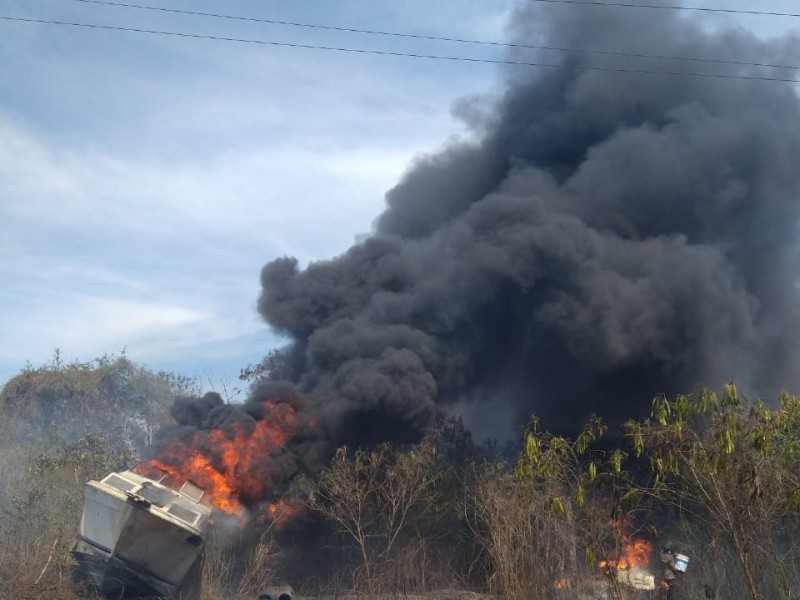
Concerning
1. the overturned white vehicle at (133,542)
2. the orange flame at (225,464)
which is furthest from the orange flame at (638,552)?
the overturned white vehicle at (133,542)

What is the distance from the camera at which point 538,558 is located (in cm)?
1636

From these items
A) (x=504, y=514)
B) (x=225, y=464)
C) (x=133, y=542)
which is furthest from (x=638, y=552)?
(x=133, y=542)

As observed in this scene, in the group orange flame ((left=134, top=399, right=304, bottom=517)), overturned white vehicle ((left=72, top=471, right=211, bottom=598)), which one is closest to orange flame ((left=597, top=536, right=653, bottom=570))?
orange flame ((left=134, top=399, right=304, bottom=517))

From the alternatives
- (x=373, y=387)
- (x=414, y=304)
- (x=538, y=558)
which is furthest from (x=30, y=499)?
(x=538, y=558)

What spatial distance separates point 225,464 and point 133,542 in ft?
15.0

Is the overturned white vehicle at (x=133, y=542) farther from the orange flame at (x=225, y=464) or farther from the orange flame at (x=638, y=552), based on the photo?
the orange flame at (x=638, y=552)

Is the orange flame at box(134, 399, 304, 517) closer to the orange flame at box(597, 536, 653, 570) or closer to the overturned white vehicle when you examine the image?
the overturned white vehicle

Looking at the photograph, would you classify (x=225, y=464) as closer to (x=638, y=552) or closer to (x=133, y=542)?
(x=133, y=542)

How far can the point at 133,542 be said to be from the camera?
1636cm

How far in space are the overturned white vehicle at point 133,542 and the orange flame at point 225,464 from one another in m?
2.47

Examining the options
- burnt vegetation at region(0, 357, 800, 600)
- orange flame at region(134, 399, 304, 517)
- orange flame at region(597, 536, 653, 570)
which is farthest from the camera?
orange flame at region(597, 536, 653, 570)

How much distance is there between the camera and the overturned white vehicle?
1631 cm

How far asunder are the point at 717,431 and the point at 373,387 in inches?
548

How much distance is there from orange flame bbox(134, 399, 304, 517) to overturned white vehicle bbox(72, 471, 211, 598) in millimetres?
2467
